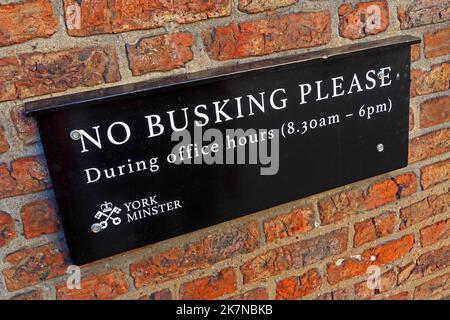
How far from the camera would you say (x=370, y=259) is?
60.6 inches

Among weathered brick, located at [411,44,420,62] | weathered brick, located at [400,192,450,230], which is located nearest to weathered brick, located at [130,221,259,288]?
weathered brick, located at [400,192,450,230]

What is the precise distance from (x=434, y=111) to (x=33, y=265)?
1.13m

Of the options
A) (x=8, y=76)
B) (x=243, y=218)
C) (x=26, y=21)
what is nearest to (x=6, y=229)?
(x=8, y=76)

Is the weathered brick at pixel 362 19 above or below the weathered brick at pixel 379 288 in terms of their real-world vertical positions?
above

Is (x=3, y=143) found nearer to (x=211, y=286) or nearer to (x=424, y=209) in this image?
(x=211, y=286)

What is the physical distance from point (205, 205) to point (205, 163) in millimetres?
104

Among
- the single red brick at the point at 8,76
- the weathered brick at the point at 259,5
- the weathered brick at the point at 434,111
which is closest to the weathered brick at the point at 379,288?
the weathered brick at the point at 434,111

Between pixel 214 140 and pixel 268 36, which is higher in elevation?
pixel 268 36

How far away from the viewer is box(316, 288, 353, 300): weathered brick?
1515mm

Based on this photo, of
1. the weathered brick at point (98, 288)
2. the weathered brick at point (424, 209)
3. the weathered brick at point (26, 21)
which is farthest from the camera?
the weathered brick at point (424, 209)

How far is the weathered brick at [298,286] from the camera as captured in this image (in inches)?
56.7

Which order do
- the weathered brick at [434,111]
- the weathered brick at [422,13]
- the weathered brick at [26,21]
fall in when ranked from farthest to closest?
the weathered brick at [434,111] → the weathered brick at [422,13] → the weathered brick at [26,21]

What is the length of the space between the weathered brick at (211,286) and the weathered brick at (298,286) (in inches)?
5.8

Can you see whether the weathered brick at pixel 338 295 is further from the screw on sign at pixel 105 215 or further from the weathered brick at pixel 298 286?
the screw on sign at pixel 105 215
